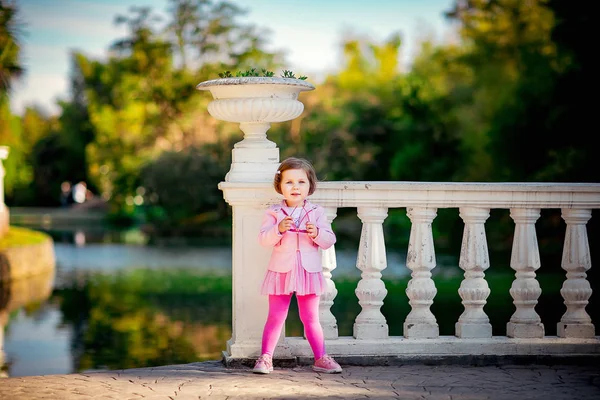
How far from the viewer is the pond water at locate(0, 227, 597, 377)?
366 inches

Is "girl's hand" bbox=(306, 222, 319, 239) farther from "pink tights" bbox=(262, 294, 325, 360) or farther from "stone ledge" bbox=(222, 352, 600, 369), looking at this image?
"stone ledge" bbox=(222, 352, 600, 369)

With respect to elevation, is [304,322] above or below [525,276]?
below

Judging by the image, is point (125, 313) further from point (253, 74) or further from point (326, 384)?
point (326, 384)

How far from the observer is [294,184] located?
4.88 m

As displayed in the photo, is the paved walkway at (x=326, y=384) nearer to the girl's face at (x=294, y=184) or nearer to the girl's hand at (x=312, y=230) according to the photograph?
the girl's hand at (x=312, y=230)

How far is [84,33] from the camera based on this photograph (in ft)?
154

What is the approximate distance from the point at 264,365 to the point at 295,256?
63cm

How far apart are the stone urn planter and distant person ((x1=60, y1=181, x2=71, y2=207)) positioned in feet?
148

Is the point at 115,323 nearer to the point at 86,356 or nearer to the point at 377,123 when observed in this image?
the point at 86,356

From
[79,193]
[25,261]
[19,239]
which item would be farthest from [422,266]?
[79,193]

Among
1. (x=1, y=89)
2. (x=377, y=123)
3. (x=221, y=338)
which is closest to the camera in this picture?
(x=221, y=338)

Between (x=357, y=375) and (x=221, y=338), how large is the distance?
5713 millimetres

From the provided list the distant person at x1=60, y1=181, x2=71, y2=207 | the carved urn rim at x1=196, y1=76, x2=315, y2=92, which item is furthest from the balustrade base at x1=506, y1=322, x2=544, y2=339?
the distant person at x1=60, y1=181, x2=71, y2=207

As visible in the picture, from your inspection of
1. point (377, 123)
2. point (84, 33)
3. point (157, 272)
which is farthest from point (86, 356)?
point (84, 33)
